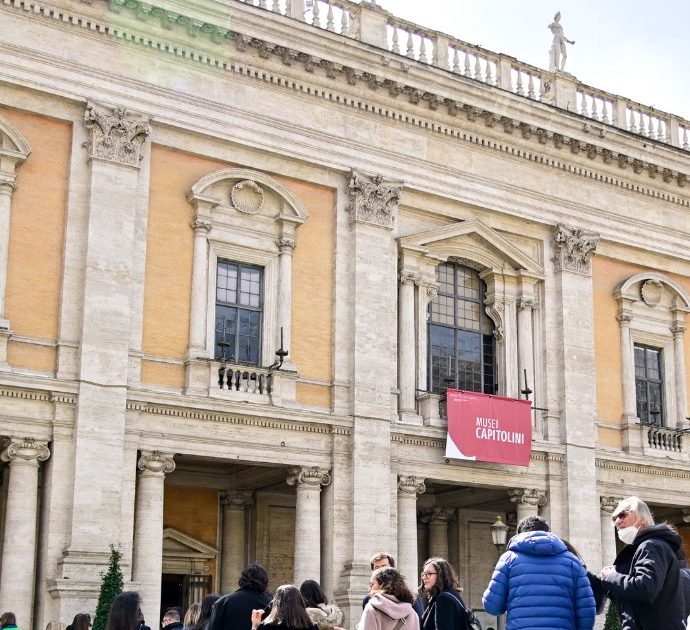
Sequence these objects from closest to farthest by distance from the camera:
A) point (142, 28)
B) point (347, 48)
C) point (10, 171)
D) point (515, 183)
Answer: point (10, 171) < point (142, 28) < point (347, 48) < point (515, 183)

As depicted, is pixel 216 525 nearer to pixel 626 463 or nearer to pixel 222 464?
pixel 222 464

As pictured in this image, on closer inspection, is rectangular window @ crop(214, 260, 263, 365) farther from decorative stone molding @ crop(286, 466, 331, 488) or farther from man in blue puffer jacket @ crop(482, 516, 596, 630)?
man in blue puffer jacket @ crop(482, 516, 596, 630)

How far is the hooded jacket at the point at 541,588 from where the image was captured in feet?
25.8

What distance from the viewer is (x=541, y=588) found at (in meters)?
7.90

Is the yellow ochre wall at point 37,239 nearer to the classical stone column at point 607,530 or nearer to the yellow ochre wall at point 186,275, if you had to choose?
the yellow ochre wall at point 186,275

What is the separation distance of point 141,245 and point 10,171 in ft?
A: 8.63

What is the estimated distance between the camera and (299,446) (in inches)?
868

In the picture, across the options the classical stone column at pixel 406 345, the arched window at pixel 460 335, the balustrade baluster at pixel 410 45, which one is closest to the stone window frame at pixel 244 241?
the classical stone column at pixel 406 345

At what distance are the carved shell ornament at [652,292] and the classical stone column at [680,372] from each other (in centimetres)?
76

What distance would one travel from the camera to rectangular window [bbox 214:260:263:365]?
22230mm

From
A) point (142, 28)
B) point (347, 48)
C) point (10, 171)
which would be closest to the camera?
point (10, 171)

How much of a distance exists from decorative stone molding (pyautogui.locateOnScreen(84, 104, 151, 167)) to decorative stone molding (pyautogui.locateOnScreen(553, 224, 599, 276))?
10.1 m

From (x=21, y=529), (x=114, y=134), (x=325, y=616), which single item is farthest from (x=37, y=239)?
(x=325, y=616)

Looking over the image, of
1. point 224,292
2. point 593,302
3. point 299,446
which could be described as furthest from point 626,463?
point 224,292
